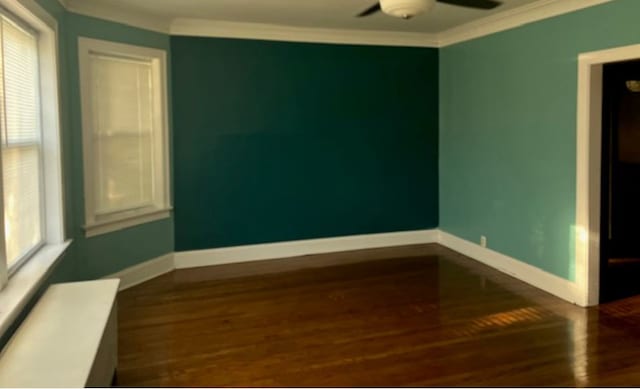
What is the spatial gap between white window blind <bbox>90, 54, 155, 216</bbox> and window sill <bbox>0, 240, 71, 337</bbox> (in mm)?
984

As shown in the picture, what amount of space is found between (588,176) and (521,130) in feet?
2.77

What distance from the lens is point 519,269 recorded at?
466cm

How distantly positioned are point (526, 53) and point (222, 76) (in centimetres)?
279

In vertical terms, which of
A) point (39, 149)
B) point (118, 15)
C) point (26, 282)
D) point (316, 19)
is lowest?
point (26, 282)

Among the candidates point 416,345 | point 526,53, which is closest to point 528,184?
point 526,53

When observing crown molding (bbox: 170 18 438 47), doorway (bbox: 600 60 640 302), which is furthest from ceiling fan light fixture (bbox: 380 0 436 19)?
crown molding (bbox: 170 18 438 47)

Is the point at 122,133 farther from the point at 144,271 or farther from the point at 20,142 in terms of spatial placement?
the point at 20,142

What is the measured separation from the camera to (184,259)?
5121 mm

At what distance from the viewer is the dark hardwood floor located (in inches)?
114

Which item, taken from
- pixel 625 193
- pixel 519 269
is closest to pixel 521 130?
pixel 519 269

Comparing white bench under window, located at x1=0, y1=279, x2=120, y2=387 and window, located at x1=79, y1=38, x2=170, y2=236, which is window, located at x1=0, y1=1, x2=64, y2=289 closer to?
white bench under window, located at x1=0, y1=279, x2=120, y2=387

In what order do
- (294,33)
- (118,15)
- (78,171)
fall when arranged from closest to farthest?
1. (78,171)
2. (118,15)
3. (294,33)

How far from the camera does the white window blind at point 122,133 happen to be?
429 centimetres

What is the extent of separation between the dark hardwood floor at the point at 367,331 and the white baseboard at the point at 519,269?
0.36 ft
